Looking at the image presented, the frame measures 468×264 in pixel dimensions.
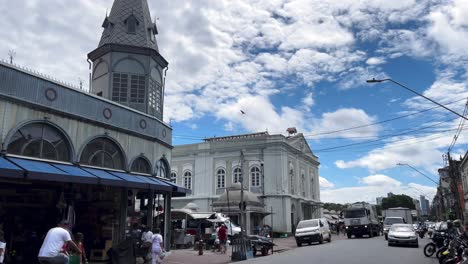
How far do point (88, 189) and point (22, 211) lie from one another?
107 inches

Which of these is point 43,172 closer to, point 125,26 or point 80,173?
point 80,173

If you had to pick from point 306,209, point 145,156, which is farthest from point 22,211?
point 306,209

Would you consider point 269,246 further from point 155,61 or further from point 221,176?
point 221,176

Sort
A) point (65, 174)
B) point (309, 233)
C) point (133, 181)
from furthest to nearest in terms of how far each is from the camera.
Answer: point (309, 233)
point (133, 181)
point (65, 174)

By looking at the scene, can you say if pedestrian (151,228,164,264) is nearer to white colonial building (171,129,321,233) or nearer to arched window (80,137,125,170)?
arched window (80,137,125,170)

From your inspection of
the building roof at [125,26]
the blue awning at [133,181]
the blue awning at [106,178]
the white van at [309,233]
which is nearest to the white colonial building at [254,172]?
the white van at [309,233]

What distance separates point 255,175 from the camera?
4753 cm

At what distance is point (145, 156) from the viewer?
→ 763 inches

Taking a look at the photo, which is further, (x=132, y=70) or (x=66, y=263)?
(x=132, y=70)

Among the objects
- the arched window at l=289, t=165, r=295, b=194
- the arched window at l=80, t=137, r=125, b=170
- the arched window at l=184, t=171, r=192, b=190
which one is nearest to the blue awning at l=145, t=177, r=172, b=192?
the arched window at l=80, t=137, r=125, b=170

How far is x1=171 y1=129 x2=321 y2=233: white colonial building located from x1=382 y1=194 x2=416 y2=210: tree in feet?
214

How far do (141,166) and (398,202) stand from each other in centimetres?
10434

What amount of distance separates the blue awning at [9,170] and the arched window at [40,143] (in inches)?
40.4

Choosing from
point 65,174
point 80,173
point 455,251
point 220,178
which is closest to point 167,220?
point 80,173
